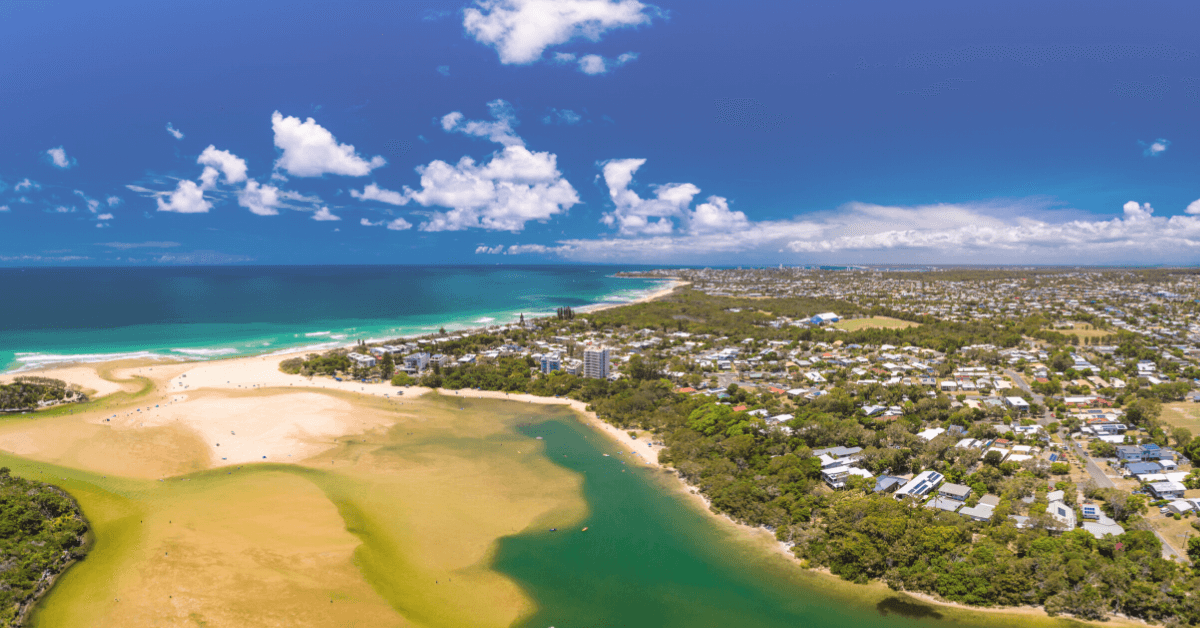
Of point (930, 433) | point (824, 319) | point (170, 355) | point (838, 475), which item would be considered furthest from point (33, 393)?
point (824, 319)

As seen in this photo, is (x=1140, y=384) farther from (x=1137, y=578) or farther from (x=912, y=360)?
(x=1137, y=578)

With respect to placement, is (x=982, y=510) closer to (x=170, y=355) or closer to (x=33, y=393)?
(x=33, y=393)

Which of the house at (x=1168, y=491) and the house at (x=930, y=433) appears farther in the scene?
the house at (x=930, y=433)

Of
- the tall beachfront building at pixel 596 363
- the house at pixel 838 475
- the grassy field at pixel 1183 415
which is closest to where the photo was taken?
the house at pixel 838 475

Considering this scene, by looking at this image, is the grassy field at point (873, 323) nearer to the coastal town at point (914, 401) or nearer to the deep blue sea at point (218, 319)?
the coastal town at point (914, 401)

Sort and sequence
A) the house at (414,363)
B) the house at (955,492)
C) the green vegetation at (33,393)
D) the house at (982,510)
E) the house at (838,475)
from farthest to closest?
the house at (414,363)
the green vegetation at (33,393)
the house at (838,475)
the house at (955,492)
the house at (982,510)

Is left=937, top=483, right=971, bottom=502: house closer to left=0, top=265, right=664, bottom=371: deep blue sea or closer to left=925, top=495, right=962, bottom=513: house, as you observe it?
left=925, top=495, right=962, bottom=513: house

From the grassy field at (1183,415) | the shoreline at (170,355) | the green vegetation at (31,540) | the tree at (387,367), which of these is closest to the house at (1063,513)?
the grassy field at (1183,415)
